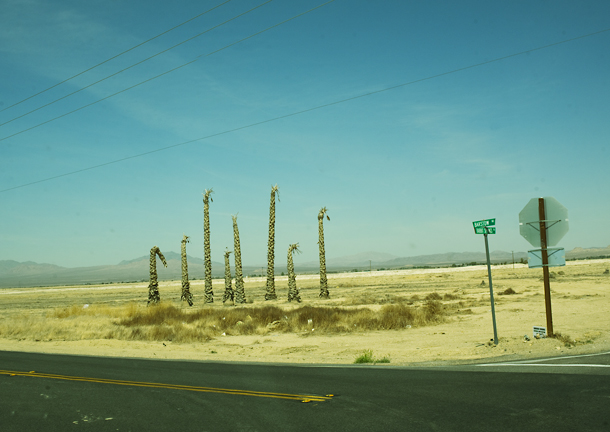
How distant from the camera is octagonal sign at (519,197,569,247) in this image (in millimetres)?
13688

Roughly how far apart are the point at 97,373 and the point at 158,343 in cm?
913

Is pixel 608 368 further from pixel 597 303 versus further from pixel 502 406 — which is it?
pixel 597 303

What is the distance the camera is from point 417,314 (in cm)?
2464

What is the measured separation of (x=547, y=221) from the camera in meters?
13.9

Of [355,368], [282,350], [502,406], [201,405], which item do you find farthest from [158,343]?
[502,406]

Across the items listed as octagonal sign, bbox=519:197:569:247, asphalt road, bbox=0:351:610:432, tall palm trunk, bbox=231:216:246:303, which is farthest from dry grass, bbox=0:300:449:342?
asphalt road, bbox=0:351:610:432

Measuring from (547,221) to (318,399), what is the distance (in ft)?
31.3

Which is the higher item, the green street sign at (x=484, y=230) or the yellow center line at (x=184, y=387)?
the green street sign at (x=484, y=230)

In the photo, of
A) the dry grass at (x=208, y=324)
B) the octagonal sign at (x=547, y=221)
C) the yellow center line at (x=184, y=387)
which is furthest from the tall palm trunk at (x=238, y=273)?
the octagonal sign at (x=547, y=221)

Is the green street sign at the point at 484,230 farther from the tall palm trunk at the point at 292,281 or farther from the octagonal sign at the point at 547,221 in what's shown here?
the tall palm trunk at the point at 292,281

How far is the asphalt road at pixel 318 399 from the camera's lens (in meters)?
6.70

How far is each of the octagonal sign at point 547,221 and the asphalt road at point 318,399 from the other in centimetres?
411

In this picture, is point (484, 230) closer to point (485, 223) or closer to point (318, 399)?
point (485, 223)

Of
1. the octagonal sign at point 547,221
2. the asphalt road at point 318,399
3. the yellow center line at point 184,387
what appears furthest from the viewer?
the octagonal sign at point 547,221
